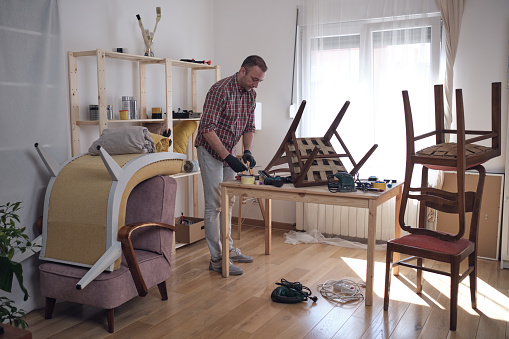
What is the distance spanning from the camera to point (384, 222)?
4.80 m

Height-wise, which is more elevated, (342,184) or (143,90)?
(143,90)

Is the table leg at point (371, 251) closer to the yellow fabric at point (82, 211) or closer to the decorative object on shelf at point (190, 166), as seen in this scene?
the yellow fabric at point (82, 211)

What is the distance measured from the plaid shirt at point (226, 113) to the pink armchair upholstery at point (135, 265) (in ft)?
2.10

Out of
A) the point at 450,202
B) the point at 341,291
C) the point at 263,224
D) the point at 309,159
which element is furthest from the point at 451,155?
the point at 263,224

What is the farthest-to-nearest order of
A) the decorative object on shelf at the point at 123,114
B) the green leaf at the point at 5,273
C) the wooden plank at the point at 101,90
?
the decorative object on shelf at the point at 123,114, the wooden plank at the point at 101,90, the green leaf at the point at 5,273

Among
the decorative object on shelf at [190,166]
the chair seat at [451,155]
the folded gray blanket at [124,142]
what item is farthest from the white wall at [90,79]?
the chair seat at [451,155]

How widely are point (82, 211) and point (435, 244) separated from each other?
2.17 metres

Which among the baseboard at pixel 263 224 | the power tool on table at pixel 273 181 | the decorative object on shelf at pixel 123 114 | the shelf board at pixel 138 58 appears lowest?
the baseboard at pixel 263 224

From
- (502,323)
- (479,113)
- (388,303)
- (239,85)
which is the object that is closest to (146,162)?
(239,85)

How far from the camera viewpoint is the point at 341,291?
11.5 ft

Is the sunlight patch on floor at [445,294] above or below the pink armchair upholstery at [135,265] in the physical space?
below

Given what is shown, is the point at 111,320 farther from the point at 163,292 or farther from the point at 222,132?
the point at 222,132

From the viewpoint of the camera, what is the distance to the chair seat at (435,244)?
2.95 meters

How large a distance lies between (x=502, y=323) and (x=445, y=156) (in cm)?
108
